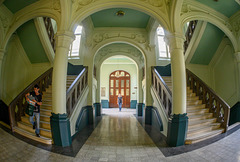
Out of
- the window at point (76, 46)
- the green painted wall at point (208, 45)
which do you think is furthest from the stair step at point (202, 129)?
the window at point (76, 46)

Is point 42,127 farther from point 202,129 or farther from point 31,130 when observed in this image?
point 202,129

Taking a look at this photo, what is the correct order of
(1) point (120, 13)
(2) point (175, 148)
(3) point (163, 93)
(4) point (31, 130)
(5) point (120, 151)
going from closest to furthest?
(5) point (120, 151) → (2) point (175, 148) → (4) point (31, 130) → (3) point (163, 93) → (1) point (120, 13)

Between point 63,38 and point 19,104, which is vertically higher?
point 63,38

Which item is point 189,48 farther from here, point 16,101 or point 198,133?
point 16,101

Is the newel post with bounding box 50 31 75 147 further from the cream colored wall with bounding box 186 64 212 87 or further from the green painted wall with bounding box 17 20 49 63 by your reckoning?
the cream colored wall with bounding box 186 64 212 87

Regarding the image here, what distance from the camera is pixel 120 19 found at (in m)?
5.37

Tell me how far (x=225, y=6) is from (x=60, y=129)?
650 centimetres

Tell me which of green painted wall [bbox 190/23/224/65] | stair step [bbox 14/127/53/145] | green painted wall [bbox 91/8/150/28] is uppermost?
green painted wall [bbox 91/8/150/28]

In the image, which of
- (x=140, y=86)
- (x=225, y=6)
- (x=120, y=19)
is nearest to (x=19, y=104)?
(x=120, y=19)

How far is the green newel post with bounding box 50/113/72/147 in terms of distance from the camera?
315 cm

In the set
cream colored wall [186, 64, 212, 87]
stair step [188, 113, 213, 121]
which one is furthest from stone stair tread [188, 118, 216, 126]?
cream colored wall [186, 64, 212, 87]

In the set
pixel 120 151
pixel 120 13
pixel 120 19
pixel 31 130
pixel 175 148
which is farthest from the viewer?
pixel 120 19

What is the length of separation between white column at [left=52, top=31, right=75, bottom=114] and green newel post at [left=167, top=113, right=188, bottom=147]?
2959 mm

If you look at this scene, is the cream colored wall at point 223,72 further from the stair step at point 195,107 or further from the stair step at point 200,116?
the stair step at point 200,116
